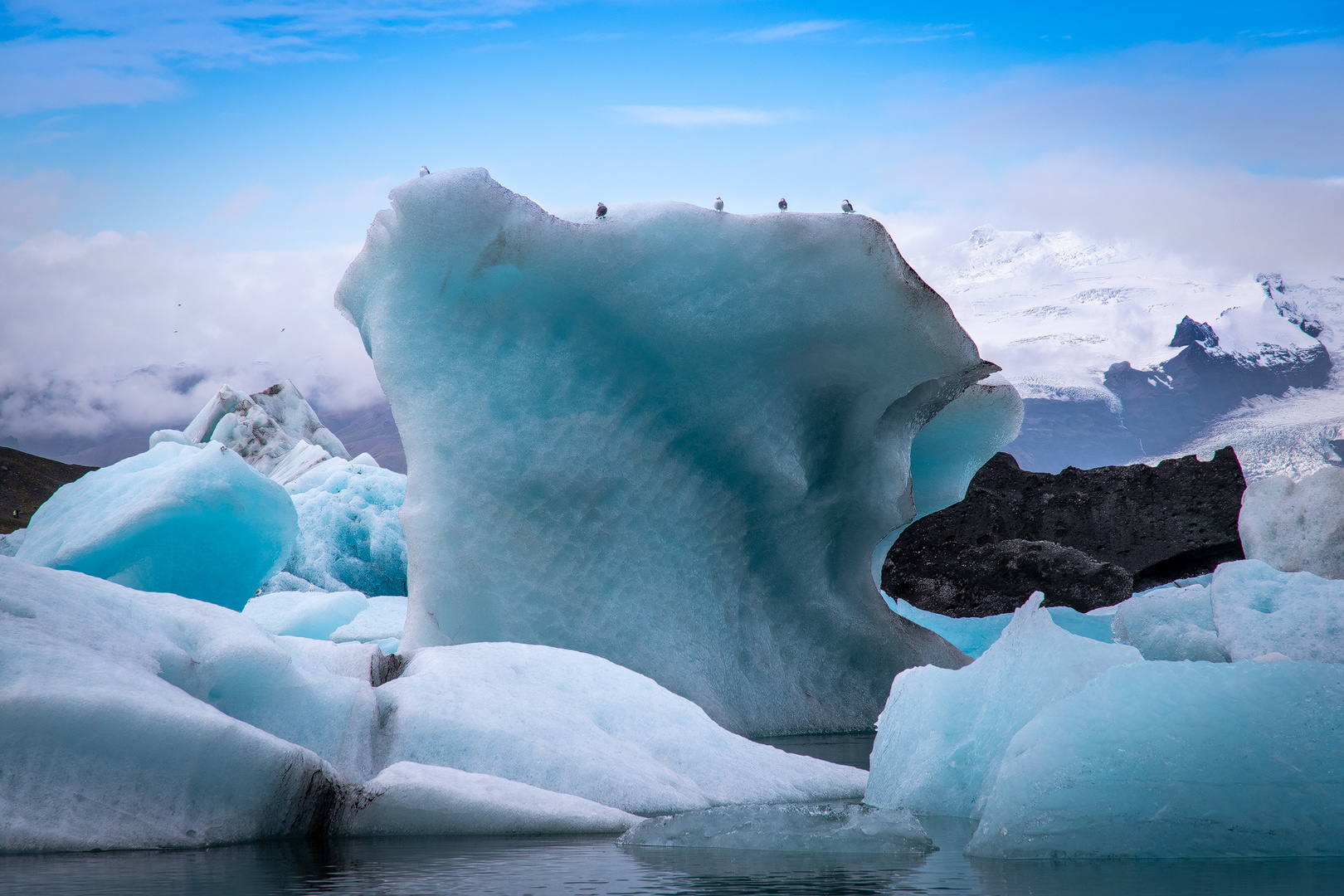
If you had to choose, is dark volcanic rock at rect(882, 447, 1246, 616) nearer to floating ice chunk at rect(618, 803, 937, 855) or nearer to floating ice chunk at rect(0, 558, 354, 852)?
floating ice chunk at rect(618, 803, 937, 855)

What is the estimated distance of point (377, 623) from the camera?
1189 centimetres

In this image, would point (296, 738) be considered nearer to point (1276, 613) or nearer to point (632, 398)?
point (632, 398)

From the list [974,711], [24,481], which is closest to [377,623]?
[974,711]

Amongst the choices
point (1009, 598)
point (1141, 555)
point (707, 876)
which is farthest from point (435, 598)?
point (1141, 555)

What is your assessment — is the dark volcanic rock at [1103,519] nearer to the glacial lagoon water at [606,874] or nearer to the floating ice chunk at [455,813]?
the floating ice chunk at [455,813]

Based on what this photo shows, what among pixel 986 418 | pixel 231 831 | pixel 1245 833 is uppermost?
pixel 986 418

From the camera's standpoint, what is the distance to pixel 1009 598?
16156 millimetres

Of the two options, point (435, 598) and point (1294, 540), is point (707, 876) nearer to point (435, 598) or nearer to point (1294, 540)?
point (435, 598)

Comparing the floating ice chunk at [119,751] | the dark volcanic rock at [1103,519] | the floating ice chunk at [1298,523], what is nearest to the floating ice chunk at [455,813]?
the floating ice chunk at [119,751]

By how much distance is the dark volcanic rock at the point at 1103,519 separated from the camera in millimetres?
18828

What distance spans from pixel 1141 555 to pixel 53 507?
55.0 ft

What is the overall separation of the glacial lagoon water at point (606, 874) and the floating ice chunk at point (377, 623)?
24.4 ft

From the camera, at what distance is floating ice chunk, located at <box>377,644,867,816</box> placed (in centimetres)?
390

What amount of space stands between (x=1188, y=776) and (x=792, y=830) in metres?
1.00
